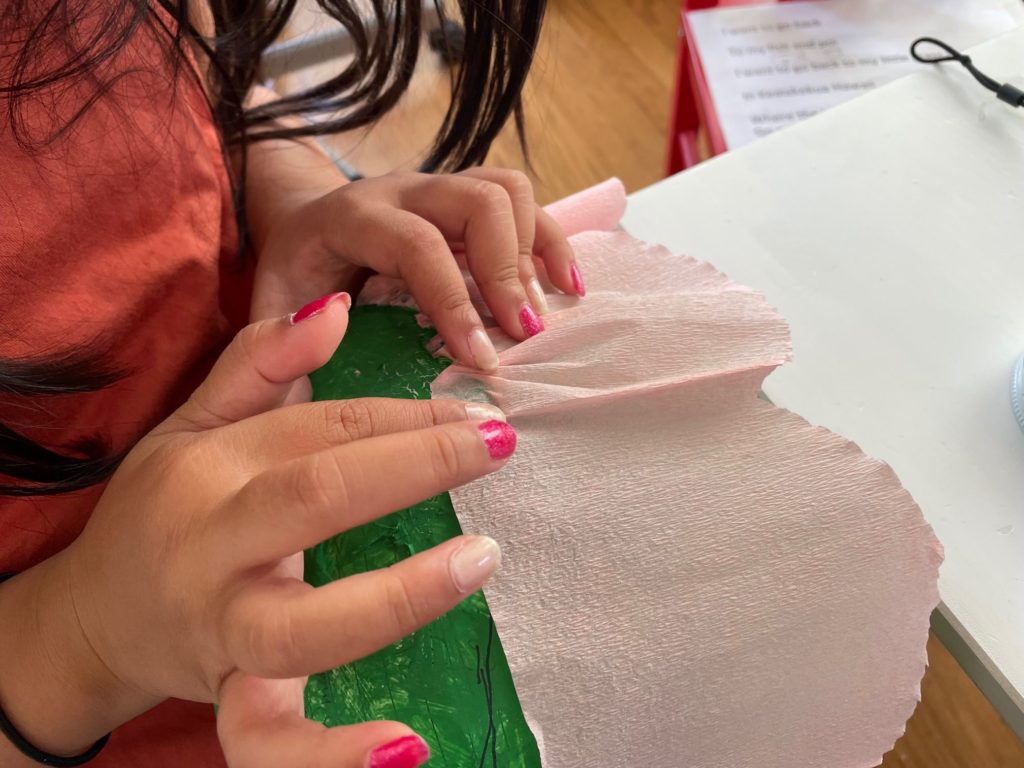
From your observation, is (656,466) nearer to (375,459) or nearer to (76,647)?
(375,459)

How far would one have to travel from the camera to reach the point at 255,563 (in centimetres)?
31

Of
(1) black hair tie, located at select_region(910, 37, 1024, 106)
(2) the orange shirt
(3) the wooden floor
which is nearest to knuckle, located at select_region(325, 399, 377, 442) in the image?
(2) the orange shirt

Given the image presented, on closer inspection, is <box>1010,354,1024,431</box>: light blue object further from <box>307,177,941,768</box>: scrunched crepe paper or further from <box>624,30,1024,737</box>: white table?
<box>307,177,941,768</box>: scrunched crepe paper

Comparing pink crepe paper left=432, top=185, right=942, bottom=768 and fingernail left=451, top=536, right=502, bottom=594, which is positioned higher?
fingernail left=451, top=536, right=502, bottom=594

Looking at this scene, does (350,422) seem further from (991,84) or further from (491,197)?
(991,84)

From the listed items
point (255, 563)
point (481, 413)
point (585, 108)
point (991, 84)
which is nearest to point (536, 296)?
point (481, 413)

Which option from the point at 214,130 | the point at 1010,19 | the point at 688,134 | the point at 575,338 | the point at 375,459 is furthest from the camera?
the point at 688,134

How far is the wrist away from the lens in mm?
375

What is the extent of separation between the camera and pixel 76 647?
14.7 inches

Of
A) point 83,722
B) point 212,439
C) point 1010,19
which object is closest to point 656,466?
point 212,439

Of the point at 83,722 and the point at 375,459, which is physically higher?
the point at 375,459

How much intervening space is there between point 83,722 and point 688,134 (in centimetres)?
106

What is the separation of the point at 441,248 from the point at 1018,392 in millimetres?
378

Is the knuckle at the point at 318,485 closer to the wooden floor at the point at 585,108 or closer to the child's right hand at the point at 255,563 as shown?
the child's right hand at the point at 255,563
